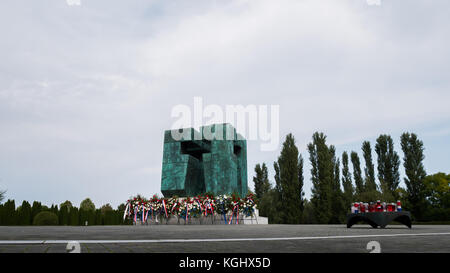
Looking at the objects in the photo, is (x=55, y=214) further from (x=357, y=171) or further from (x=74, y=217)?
(x=357, y=171)

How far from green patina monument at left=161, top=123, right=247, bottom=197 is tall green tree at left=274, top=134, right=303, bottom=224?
18.6ft

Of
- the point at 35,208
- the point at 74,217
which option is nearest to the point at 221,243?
the point at 74,217

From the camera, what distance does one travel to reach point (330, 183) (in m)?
34.2

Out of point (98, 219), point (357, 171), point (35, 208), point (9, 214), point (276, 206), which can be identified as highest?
point (357, 171)

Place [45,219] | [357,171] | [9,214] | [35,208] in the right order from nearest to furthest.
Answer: [45,219] < [9,214] < [35,208] < [357,171]

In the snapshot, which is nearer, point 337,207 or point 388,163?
point 337,207

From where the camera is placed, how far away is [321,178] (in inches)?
1366

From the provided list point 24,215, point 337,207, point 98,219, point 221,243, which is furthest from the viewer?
point 337,207

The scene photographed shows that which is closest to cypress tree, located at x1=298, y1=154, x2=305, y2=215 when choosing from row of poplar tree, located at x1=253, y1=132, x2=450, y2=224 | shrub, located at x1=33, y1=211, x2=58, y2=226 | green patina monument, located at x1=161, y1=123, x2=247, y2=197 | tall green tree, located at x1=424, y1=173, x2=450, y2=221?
row of poplar tree, located at x1=253, y1=132, x2=450, y2=224

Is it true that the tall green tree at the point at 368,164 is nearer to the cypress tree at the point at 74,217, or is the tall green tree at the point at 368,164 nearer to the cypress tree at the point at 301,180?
the cypress tree at the point at 301,180

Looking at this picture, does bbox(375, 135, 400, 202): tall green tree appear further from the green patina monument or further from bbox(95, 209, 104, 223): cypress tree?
bbox(95, 209, 104, 223): cypress tree

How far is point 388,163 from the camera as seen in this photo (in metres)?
41.0

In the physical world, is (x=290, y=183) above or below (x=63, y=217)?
above

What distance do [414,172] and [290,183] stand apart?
15765 mm
